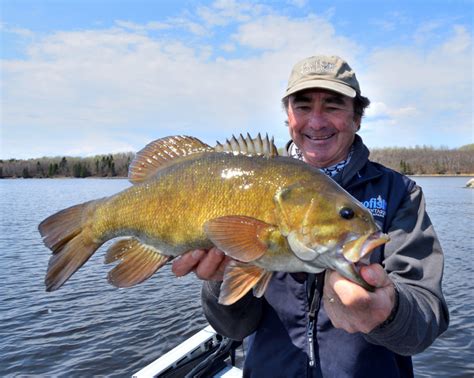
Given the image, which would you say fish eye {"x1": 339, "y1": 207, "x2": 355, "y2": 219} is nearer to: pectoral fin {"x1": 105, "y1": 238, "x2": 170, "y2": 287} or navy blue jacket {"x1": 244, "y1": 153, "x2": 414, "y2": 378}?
navy blue jacket {"x1": 244, "y1": 153, "x2": 414, "y2": 378}

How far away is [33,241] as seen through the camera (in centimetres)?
1872

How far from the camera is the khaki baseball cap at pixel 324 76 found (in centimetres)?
320

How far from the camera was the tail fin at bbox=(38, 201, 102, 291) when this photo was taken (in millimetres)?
2908

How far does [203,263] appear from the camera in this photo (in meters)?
2.72

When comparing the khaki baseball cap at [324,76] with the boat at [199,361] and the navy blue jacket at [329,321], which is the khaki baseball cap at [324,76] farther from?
the boat at [199,361]

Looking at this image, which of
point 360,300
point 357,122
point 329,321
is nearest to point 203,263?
point 329,321

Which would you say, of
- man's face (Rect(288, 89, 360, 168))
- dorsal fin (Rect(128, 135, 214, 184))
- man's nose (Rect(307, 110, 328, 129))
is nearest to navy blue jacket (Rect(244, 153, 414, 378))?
man's face (Rect(288, 89, 360, 168))

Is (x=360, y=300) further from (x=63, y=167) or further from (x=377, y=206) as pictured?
(x=63, y=167)

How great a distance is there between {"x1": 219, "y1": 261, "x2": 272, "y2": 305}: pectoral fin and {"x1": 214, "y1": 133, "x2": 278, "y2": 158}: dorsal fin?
720 millimetres

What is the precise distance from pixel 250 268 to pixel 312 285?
0.67m

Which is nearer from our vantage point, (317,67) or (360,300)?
(360,300)

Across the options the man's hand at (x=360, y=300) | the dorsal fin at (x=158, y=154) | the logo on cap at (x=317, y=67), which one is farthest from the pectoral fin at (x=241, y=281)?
the logo on cap at (x=317, y=67)

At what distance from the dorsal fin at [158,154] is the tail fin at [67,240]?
413 mm

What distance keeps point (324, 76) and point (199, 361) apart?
4.17 m
